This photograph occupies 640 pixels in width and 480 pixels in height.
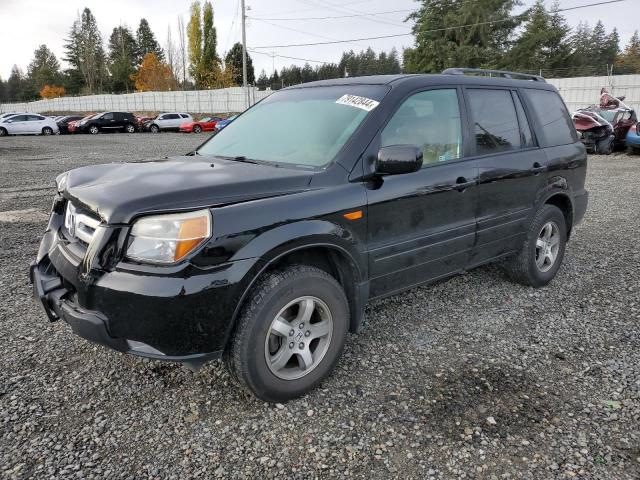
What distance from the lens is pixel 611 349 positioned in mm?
3426

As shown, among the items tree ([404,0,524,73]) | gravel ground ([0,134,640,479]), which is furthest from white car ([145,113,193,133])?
gravel ground ([0,134,640,479])

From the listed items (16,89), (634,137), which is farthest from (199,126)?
(16,89)

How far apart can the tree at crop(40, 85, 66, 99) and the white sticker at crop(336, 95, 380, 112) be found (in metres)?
84.8

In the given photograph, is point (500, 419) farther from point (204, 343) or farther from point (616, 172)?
point (616, 172)

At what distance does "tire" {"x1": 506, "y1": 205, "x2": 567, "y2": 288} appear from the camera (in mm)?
4328

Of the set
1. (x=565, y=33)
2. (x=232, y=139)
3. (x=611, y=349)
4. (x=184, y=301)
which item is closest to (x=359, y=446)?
(x=184, y=301)

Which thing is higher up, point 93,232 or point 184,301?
point 93,232

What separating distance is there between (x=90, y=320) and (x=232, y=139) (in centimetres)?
183

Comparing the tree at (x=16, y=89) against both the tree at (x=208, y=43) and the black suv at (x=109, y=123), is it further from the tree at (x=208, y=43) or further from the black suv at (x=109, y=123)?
the black suv at (x=109, y=123)

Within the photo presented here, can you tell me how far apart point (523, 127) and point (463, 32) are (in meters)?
45.2

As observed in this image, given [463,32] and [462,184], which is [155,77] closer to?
[463,32]

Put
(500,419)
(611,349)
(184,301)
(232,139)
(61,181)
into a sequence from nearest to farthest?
(184,301)
(500,419)
(61,181)
(611,349)
(232,139)

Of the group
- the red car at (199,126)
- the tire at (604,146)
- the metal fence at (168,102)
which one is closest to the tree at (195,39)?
the metal fence at (168,102)

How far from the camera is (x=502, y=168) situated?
3863 millimetres
